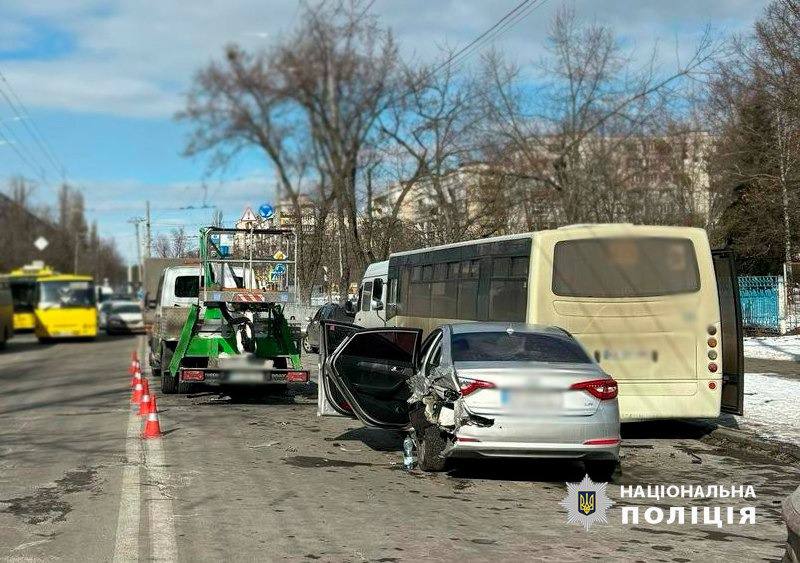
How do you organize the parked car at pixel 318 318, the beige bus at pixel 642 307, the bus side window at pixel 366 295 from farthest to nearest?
the parked car at pixel 318 318 → the bus side window at pixel 366 295 → the beige bus at pixel 642 307

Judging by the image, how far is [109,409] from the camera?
14.7 meters

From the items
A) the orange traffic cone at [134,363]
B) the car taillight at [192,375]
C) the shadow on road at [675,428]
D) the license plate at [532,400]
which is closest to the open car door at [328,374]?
the license plate at [532,400]

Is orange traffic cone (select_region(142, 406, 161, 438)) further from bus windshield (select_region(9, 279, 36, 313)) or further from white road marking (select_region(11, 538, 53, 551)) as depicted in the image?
bus windshield (select_region(9, 279, 36, 313))

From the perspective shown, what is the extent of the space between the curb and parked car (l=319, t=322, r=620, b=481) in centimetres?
263

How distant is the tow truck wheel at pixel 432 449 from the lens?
8.89 meters

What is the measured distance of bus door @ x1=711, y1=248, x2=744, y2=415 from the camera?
1198 cm

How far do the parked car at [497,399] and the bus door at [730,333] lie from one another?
3538 mm

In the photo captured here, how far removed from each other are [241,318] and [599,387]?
8.61m

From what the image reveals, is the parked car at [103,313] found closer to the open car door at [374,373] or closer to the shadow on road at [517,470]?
the open car door at [374,373]

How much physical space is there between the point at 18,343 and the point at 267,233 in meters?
30.1

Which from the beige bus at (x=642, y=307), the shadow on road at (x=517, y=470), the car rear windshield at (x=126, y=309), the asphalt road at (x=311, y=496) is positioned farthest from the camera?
the car rear windshield at (x=126, y=309)

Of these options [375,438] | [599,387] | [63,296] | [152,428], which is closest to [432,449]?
[599,387]

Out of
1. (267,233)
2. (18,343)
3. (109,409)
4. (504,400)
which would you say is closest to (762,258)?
(267,233)

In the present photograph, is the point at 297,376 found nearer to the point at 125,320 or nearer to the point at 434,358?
the point at 434,358
